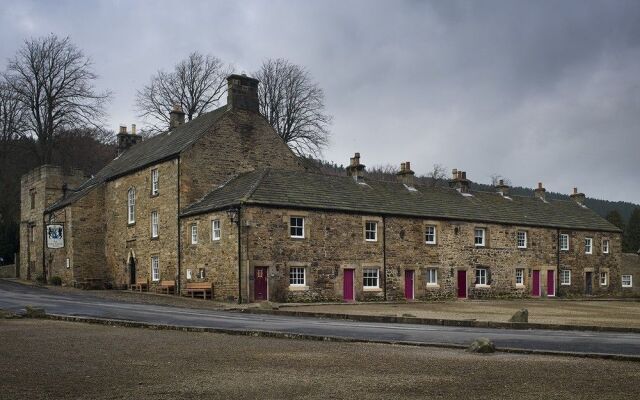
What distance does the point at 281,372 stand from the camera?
37.0 feet

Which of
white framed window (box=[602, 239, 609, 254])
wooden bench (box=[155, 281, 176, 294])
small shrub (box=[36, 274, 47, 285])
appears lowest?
small shrub (box=[36, 274, 47, 285])

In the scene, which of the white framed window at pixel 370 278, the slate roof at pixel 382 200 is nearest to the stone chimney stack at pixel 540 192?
the slate roof at pixel 382 200

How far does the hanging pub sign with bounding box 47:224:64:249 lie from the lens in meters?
43.9

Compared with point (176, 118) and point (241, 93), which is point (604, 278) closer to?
point (241, 93)

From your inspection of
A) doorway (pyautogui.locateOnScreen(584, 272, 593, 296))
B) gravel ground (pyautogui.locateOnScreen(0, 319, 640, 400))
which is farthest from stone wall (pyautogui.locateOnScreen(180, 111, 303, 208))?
doorway (pyautogui.locateOnScreen(584, 272, 593, 296))

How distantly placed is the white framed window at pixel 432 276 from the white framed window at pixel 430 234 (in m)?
1.71

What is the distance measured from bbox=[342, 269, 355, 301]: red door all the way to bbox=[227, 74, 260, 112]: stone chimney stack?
11429 mm

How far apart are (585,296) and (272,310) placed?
3044 cm

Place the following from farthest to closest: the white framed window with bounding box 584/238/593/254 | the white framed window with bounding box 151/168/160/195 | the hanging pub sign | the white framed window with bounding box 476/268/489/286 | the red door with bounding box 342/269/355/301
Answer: the white framed window with bounding box 584/238/593/254 → the white framed window with bounding box 476/268/489/286 → the hanging pub sign → the white framed window with bounding box 151/168/160/195 → the red door with bounding box 342/269/355/301

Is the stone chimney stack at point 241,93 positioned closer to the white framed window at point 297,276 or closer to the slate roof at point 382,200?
the slate roof at point 382,200

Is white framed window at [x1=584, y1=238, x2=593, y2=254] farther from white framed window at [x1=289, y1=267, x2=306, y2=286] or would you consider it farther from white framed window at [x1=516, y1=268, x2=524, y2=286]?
white framed window at [x1=289, y1=267, x2=306, y2=286]

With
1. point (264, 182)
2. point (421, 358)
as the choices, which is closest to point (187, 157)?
point (264, 182)

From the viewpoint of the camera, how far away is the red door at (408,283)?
132 feet

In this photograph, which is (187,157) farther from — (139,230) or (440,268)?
(440,268)
